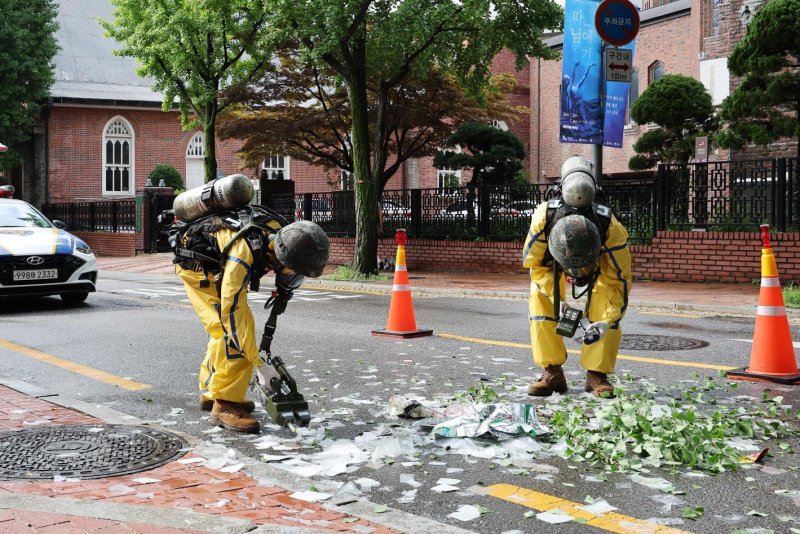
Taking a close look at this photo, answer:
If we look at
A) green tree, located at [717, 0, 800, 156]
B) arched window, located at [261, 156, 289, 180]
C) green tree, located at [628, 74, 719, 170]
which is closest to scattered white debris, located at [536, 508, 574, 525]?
green tree, located at [717, 0, 800, 156]

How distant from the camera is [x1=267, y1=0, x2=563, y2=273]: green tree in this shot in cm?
1772

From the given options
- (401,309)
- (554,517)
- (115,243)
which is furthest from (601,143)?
(115,243)

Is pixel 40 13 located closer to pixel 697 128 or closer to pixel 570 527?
pixel 697 128

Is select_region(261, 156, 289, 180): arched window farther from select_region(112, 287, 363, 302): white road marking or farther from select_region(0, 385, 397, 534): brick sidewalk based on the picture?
select_region(0, 385, 397, 534): brick sidewalk

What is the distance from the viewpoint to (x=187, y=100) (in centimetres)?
2781

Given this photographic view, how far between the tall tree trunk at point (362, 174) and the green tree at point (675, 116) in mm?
8270

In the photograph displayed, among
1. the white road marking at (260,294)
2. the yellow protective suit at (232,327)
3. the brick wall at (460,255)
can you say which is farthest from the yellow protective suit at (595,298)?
the brick wall at (460,255)

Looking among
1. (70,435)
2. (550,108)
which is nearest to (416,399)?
(70,435)

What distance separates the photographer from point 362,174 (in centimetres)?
1953

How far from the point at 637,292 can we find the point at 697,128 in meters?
10.8

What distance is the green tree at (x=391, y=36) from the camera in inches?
698

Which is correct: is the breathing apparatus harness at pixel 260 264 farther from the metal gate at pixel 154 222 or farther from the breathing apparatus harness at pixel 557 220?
the metal gate at pixel 154 222

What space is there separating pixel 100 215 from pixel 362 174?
62.0ft

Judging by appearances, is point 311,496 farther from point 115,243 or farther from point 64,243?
point 115,243
